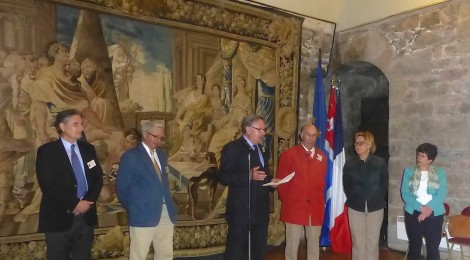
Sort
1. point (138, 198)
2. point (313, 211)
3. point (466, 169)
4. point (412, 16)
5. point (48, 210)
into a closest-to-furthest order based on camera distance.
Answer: point (48, 210) < point (138, 198) < point (313, 211) < point (466, 169) < point (412, 16)

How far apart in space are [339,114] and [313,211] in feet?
7.05

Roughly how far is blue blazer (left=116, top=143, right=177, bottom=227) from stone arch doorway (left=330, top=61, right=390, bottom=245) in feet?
12.8

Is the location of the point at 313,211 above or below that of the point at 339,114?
below

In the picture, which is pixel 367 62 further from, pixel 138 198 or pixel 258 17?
pixel 138 198

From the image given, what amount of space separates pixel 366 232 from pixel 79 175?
2652mm

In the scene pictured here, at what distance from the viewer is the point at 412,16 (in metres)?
5.39

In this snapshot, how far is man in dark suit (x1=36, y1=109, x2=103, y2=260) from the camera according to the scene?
121 inches

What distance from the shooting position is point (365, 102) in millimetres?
6617

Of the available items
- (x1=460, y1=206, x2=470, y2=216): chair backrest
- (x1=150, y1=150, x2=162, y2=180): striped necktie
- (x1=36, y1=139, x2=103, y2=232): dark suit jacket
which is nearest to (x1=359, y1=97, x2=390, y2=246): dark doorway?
(x1=460, y1=206, x2=470, y2=216): chair backrest

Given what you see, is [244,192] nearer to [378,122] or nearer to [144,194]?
[144,194]

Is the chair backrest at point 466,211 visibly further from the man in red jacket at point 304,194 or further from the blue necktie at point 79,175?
the blue necktie at point 79,175

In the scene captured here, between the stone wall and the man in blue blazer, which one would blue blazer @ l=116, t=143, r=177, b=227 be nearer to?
the man in blue blazer

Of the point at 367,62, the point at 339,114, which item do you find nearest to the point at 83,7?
the point at 339,114

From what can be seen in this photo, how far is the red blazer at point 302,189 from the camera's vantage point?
398cm
